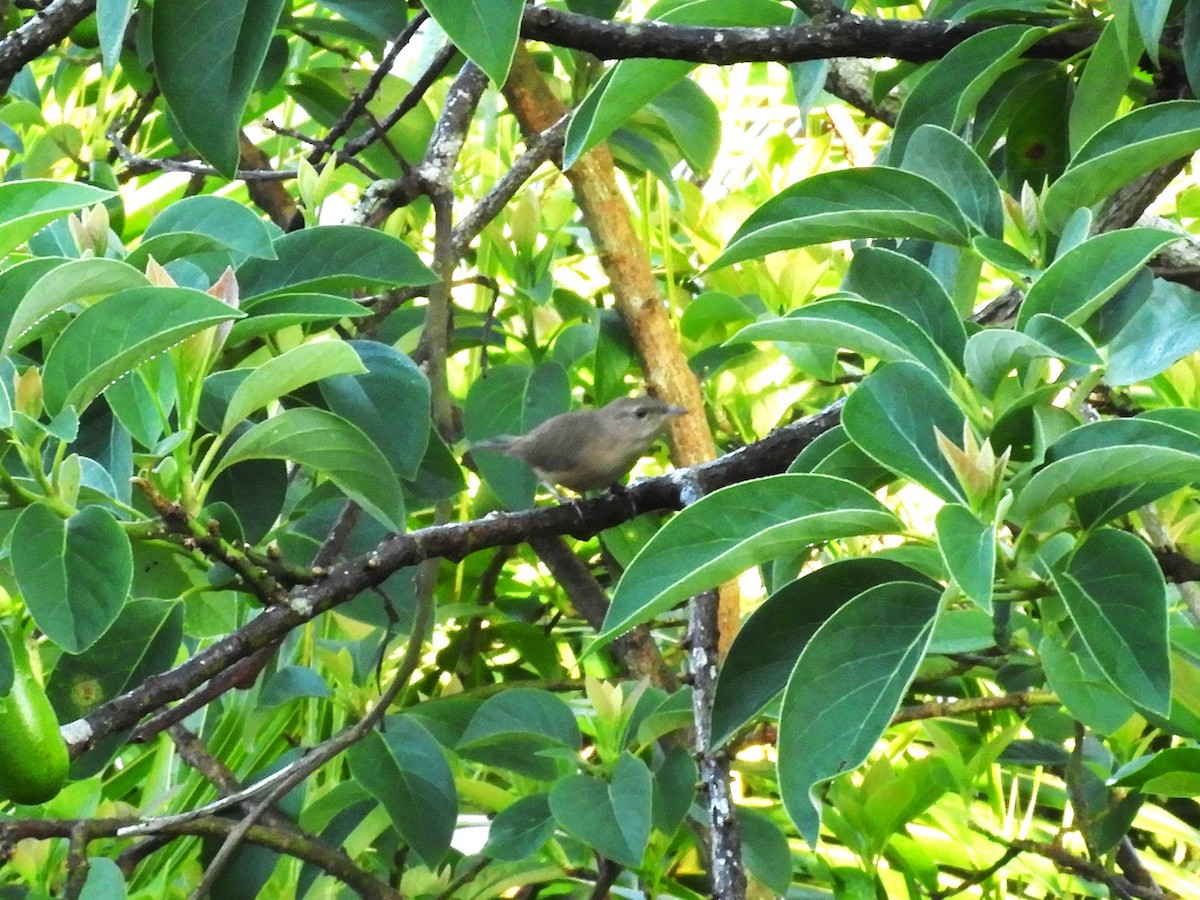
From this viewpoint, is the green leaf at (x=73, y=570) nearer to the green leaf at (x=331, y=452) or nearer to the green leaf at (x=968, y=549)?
the green leaf at (x=331, y=452)

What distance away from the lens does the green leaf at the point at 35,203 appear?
88 centimetres

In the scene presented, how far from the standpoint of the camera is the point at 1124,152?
3.12 ft

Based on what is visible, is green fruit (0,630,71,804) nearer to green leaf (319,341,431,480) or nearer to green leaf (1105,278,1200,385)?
green leaf (319,341,431,480)

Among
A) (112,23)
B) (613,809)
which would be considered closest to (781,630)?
(613,809)

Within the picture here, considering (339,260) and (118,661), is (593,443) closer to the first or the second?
(339,260)

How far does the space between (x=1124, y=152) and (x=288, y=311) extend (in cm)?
70

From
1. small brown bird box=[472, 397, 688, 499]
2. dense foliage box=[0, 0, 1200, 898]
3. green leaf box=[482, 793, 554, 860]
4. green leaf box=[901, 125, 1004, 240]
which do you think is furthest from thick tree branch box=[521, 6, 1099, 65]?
small brown bird box=[472, 397, 688, 499]

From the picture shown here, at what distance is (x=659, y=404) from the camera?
83.4 inches

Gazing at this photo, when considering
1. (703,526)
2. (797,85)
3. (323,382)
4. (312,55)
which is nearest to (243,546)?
(323,382)

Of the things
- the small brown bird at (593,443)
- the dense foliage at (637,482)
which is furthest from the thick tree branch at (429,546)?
the small brown bird at (593,443)

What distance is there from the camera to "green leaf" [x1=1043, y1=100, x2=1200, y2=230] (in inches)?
37.7

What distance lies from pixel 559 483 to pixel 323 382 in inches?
53.2

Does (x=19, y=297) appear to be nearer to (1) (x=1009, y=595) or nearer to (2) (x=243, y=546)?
(2) (x=243, y=546)

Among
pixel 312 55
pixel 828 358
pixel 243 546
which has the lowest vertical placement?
pixel 828 358
